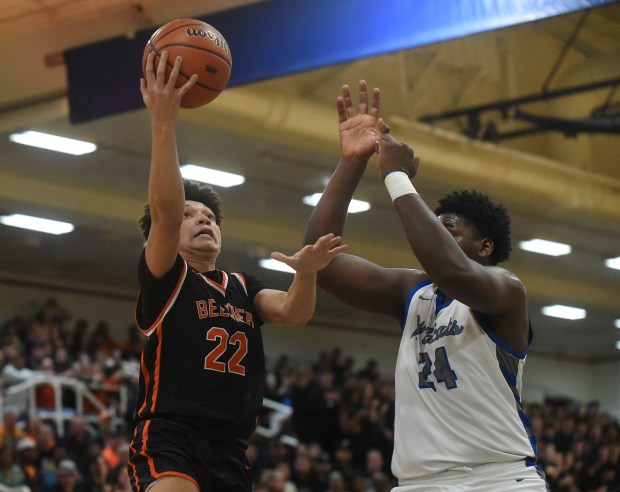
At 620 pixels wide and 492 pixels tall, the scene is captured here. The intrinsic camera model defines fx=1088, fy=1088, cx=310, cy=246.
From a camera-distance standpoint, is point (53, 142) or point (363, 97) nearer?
point (363, 97)

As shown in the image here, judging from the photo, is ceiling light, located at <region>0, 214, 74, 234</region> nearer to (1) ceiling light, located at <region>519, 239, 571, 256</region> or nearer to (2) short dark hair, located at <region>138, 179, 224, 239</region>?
(1) ceiling light, located at <region>519, 239, 571, 256</region>

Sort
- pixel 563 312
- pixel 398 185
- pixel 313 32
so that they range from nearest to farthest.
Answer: pixel 398 185 < pixel 313 32 < pixel 563 312

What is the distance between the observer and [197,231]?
4840 mm

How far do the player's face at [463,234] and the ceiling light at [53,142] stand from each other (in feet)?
31.5

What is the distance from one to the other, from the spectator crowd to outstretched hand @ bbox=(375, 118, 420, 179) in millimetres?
7820

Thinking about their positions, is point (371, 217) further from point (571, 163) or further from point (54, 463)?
point (54, 463)

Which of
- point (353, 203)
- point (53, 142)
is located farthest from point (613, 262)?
point (53, 142)

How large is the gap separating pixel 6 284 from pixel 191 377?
54.2 ft

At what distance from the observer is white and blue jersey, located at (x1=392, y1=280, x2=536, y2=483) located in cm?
420

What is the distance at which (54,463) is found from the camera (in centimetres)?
1260

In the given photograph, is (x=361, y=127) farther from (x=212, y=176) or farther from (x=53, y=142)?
(x=212, y=176)

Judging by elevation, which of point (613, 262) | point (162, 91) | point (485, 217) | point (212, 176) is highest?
point (212, 176)

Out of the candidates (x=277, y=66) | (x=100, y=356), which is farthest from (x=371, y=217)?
(x=277, y=66)

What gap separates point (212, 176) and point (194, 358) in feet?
36.7
